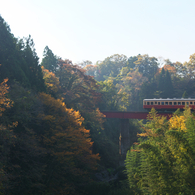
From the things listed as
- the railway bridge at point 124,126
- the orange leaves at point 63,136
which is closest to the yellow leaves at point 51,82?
the orange leaves at point 63,136

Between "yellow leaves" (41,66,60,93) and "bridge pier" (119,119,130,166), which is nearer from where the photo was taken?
"yellow leaves" (41,66,60,93)

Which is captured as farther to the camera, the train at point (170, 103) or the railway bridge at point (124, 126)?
the railway bridge at point (124, 126)

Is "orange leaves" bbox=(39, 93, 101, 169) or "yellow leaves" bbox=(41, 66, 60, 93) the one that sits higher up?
"yellow leaves" bbox=(41, 66, 60, 93)

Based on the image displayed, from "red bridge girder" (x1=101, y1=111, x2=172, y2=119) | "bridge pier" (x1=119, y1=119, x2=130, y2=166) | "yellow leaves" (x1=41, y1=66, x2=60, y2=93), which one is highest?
"yellow leaves" (x1=41, y1=66, x2=60, y2=93)

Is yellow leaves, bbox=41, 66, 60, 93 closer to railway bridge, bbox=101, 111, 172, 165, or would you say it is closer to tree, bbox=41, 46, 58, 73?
tree, bbox=41, 46, 58, 73

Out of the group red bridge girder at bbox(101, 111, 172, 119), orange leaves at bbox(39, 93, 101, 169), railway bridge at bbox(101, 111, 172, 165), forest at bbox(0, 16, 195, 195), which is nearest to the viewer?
forest at bbox(0, 16, 195, 195)

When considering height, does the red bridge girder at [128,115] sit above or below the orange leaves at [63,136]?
above

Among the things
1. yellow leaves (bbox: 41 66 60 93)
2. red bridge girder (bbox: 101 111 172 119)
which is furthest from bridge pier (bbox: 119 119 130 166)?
yellow leaves (bbox: 41 66 60 93)

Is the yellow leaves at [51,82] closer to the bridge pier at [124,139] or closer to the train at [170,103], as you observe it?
the bridge pier at [124,139]

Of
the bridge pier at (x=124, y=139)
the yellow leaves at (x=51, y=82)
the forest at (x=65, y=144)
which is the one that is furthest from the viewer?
the bridge pier at (x=124, y=139)

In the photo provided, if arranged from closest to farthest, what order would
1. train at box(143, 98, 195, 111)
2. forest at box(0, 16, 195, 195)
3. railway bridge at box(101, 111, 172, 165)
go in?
forest at box(0, 16, 195, 195), train at box(143, 98, 195, 111), railway bridge at box(101, 111, 172, 165)

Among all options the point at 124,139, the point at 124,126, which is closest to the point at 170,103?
the point at 124,126

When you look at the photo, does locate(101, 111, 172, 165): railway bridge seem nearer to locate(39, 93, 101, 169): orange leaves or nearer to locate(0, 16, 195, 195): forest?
locate(0, 16, 195, 195): forest

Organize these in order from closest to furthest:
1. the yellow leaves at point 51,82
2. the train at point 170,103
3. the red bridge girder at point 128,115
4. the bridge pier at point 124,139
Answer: the yellow leaves at point 51,82 < the train at point 170,103 < the red bridge girder at point 128,115 < the bridge pier at point 124,139
